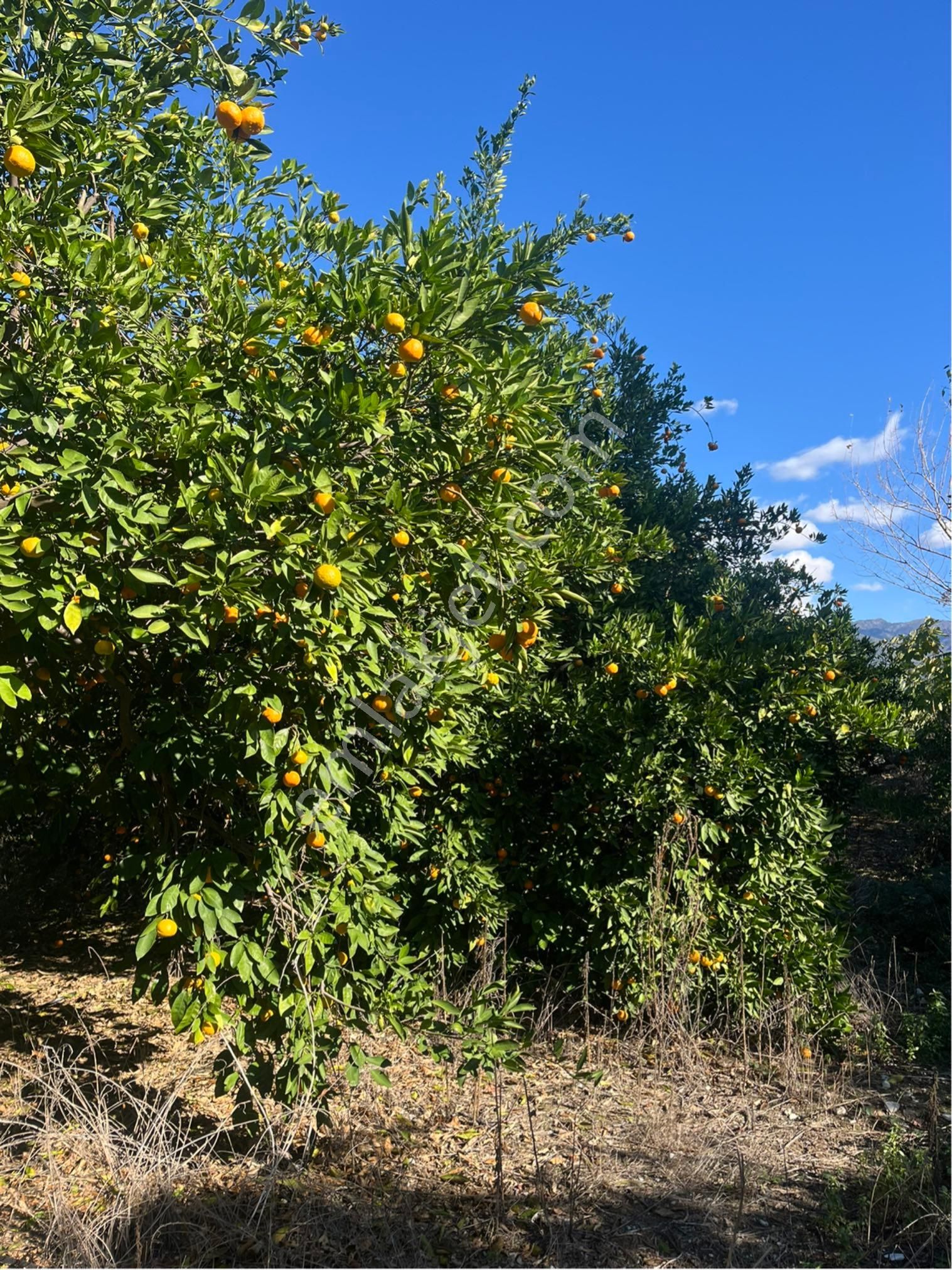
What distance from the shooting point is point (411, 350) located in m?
2.27

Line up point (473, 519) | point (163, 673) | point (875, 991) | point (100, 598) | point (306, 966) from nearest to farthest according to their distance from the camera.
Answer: point (100, 598)
point (473, 519)
point (306, 966)
point (163, 673)
point (875, 991)

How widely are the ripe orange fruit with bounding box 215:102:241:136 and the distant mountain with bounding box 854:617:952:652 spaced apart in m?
5.04

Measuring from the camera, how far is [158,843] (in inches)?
112

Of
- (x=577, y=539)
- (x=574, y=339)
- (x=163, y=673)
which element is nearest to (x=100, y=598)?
(x=163, y=673)

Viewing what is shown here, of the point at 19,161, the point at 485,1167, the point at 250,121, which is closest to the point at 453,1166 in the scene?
the point at 485,1167

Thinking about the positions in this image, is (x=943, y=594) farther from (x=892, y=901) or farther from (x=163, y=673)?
(x=163, y=673)

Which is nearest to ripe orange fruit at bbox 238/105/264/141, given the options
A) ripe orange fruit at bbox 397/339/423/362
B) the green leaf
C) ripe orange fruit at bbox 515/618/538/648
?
ripe orange fruit at bbox 397/339/423/362

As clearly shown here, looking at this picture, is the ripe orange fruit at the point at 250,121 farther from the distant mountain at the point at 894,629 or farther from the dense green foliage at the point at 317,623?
the distant mountain at the point at 894,629

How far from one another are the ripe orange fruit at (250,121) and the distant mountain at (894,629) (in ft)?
16.3

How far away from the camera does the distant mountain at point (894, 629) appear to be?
6645 millimetres

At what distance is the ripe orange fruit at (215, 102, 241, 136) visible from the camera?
253 cm

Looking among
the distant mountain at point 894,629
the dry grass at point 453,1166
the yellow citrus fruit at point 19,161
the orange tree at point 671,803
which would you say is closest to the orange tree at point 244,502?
the yellow citrus fruit at point 19,161

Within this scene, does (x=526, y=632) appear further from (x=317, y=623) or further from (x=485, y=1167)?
(x=485, y=1167)

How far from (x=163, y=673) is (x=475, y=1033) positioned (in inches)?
67.9
